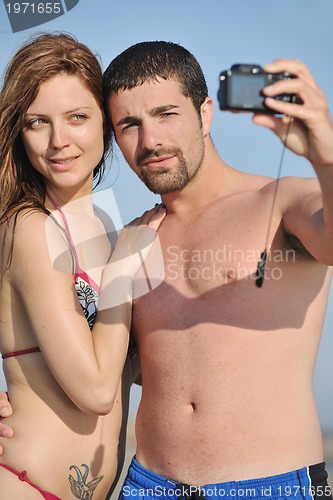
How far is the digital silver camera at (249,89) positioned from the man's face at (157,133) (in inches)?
43.9

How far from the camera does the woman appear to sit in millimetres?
3139

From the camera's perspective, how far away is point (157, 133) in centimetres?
343

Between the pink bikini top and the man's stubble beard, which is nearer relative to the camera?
the pink bikini top

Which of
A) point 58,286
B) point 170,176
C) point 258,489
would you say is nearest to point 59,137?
point 170,176

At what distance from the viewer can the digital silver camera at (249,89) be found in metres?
2.29

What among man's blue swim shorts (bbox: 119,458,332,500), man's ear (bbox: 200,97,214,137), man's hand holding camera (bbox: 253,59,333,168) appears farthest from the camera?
man's ear (bbox: 200,97,214,137)

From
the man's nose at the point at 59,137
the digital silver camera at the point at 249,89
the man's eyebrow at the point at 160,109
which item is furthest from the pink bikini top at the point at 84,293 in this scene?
the digital silver camera at the point at 249,89

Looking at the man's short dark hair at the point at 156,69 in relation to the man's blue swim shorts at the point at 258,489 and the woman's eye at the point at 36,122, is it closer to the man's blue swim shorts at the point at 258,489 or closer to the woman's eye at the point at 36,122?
the woman's eye at the point at 36,122

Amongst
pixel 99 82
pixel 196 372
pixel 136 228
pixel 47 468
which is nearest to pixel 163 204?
pixel 136 228

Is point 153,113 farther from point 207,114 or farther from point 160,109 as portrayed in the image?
point 207,114

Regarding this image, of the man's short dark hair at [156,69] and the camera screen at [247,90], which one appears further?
the man's short dark hair at [156,69]

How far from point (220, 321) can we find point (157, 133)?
2.94 ft

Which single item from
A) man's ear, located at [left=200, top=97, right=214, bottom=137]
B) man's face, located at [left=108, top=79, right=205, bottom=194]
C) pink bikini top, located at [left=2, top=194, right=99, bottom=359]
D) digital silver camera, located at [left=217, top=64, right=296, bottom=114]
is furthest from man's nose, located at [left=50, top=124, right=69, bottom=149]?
digital silver camera, located at [left=217, top=64, right=296, bottom=114]

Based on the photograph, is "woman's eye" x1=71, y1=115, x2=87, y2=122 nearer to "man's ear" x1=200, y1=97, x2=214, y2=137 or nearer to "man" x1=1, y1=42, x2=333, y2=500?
"man" x1=1, y1=42, x2=333, y2=500
